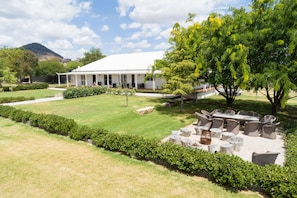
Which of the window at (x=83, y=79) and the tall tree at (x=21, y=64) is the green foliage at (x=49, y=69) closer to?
the tall tree at (x=21, y=64)

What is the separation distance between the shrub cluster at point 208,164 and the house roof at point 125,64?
60.3ft


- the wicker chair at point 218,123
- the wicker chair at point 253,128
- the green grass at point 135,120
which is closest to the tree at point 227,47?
the wicker chair at point 253,128

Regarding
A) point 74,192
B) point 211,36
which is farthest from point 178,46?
point 74,192

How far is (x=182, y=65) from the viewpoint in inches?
514

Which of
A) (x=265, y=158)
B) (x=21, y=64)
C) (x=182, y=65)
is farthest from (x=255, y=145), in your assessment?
(x=21, y=64)

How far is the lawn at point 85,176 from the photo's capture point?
504 cm

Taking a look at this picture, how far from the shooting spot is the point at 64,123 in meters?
9.41

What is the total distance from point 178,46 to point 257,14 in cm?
508

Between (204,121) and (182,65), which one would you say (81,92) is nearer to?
(182,65)

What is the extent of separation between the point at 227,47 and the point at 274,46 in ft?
7.41


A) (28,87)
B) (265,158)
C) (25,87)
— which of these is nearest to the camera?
(265,158)

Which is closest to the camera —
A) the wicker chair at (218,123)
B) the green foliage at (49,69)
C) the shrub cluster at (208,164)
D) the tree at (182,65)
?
the shrub cluster at (208,164)

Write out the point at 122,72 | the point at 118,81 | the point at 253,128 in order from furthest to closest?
1. the point at 118,81
2. the point at 122,72
3. the point at 253,128

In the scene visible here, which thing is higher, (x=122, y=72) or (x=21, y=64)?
(x=21, y=64)
